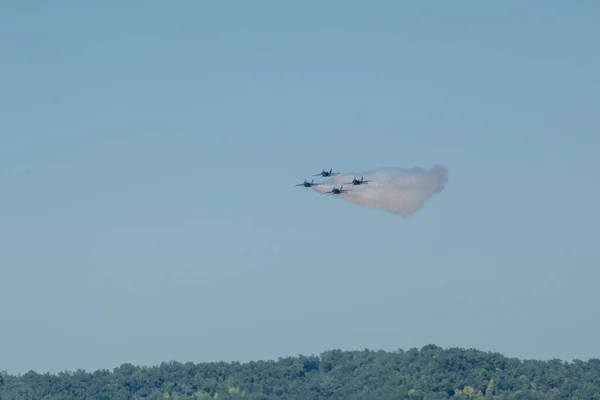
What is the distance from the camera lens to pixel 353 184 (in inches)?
5408

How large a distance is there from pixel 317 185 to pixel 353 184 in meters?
4.28

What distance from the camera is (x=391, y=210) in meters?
136

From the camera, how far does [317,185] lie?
140 meters

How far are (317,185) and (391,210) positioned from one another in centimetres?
893

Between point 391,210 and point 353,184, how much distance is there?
16.5ft
